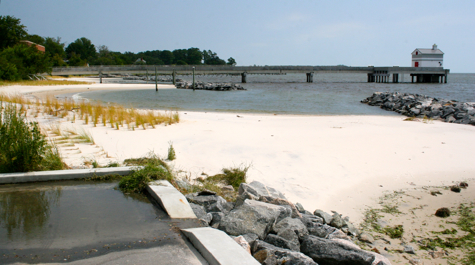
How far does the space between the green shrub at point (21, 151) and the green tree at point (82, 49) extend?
160m

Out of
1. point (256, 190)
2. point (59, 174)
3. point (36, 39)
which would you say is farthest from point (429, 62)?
point (36, 39)

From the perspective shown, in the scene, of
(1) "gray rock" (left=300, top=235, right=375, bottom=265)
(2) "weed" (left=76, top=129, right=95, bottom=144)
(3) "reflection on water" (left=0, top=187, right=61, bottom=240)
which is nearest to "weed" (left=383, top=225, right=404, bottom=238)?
(1) "gray rock" (left=300, top=235, right=375, bottom=265)

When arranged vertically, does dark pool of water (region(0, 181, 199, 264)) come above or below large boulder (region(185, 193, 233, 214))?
above

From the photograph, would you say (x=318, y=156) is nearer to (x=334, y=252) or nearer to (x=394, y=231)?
(x=394, y=231)

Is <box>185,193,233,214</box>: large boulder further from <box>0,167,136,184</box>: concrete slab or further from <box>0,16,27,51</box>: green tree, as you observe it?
<box>0,16,27,51</box>: green tree

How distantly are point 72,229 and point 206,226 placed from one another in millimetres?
1591

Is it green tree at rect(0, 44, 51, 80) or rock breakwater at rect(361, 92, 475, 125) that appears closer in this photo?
rock breakwater at rect(361, 92, 475, 125)

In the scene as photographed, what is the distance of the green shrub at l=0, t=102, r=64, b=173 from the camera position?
578 centimetres

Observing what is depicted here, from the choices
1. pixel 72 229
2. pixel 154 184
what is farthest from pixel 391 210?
pixel 72 229

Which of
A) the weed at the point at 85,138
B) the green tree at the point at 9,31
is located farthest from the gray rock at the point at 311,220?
the green tree at the point at 9,31

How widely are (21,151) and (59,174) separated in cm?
74

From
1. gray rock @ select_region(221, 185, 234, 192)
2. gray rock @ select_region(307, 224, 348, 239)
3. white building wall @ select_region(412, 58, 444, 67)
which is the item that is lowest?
gray rock @ select_region(307, 224, 348, 239)

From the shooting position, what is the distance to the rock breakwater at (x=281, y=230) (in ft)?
12.8

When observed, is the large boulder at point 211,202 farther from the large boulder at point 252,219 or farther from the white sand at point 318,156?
the white sand at point 318,156
